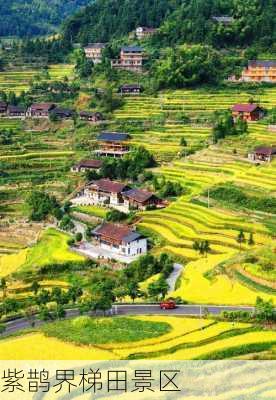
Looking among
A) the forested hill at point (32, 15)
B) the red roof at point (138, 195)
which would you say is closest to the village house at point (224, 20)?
the red roof at point (138, 195)

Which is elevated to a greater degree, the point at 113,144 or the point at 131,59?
the point at 131,59

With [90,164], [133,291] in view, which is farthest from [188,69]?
[133,291]

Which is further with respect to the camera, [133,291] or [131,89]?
[131,89]

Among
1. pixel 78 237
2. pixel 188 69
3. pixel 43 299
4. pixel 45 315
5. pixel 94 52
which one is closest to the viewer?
pixel 45 315

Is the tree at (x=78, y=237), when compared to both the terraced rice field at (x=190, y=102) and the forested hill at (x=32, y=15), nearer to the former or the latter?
the terraced rice field at (x=190, y=102)

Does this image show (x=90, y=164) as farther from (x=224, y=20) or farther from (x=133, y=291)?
(x=224, y=20)

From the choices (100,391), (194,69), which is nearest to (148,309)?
(100,391)

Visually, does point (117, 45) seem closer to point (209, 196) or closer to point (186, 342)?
point (209, 196)
